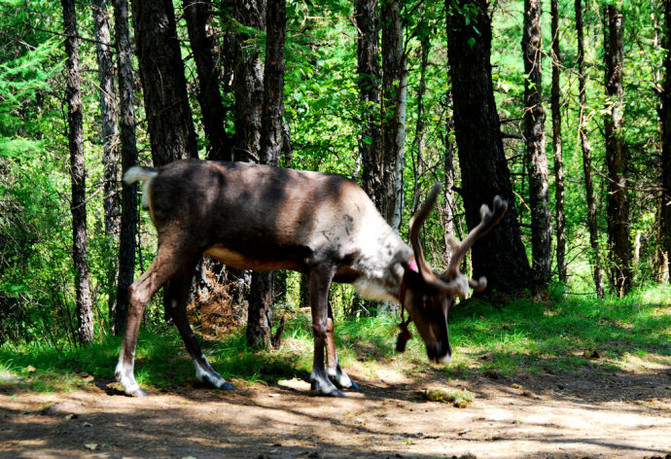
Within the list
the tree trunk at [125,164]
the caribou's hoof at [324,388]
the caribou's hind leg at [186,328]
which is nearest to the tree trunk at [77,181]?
the tree trunk at [125,164]

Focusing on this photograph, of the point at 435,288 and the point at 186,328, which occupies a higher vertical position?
the point at 435,288

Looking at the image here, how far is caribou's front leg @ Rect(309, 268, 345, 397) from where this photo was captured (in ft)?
20.2

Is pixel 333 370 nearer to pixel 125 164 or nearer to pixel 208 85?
pixel 208 85

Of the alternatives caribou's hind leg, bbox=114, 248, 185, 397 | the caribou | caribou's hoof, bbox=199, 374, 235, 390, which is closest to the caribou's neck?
the caribou

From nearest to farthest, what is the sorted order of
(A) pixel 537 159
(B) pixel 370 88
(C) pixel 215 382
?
(C) pixel 215 382
(B) pixel 370 88
(A) pixel 537 159

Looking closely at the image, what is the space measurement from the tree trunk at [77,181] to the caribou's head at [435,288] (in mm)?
9573

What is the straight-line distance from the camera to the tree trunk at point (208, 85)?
9.11 meters

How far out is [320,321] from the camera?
6.23 metres

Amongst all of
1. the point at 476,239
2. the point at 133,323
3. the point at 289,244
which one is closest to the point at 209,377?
the point at 133,323

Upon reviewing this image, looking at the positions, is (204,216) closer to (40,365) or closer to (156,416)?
(156,416)

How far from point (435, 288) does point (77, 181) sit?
1062 centimetres

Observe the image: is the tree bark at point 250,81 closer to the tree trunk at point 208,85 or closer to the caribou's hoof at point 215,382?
the tree trunk at point 208,85

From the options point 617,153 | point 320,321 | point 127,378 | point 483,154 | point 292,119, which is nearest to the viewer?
point 127,378

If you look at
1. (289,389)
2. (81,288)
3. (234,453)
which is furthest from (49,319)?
(234,453)
